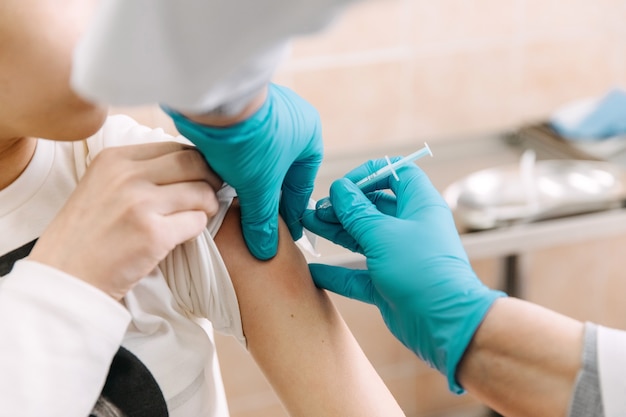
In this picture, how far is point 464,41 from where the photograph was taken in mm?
2297

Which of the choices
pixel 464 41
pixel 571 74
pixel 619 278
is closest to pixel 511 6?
pixel 464 41

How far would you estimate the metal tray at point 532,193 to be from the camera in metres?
1.90

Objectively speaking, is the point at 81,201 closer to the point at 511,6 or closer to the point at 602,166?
the point at 602,166

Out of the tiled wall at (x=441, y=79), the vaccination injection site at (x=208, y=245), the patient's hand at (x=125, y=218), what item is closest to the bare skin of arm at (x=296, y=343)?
the vaccination injection site at (x=208, y=245)

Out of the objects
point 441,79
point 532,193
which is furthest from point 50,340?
point 441,79

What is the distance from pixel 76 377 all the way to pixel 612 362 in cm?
57

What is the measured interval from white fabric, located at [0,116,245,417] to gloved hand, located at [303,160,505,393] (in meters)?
0.16

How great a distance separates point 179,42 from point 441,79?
1.93 meters

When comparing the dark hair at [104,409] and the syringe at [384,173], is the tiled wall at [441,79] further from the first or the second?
the dark hair at [104,409]

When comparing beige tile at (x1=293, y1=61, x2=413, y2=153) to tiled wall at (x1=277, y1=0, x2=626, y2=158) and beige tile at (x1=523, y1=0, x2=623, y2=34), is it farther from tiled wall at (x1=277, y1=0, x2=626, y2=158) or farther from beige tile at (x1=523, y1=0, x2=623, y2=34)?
beige tile at (x1=523, y1=0, x2=623, y2=34)

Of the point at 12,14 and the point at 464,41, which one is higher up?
the point at 12,14

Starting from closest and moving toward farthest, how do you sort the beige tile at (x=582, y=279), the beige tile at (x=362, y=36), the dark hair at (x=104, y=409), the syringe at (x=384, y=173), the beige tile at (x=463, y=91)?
the dark hair at (x=104, y=409), the syringe at (x=384, y=173), the beige tile at (x=362, y=36), the beige tile at (x=463, y=91), the beige tile at (x=582, y=279)

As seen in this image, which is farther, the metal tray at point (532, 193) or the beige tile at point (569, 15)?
the beige tile at point (569, 15)

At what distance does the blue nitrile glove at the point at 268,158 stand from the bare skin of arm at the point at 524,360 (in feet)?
0.95
